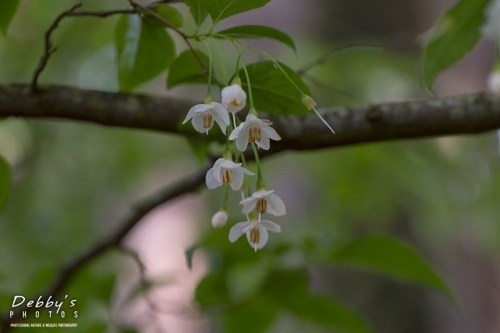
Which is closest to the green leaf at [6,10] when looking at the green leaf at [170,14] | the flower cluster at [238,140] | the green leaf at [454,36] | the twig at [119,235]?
the green leaf at [170,14]

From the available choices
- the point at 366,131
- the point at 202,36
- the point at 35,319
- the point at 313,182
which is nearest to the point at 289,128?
the point at 366,131

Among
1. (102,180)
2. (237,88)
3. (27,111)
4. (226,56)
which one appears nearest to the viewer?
(237,88)

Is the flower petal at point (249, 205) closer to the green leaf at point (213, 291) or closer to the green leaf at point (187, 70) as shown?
the green leaf at point (187, 70)

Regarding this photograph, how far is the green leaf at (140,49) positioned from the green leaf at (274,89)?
0.52ft

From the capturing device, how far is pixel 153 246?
4.14 metres

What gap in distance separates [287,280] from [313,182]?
1.35 meters

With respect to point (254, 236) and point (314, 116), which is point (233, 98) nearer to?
point (254, 236)

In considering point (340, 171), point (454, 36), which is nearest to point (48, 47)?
point (454, 36)

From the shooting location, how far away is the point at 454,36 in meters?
0.89

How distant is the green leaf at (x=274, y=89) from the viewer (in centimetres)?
60

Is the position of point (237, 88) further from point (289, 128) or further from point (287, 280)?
point (287, 280)

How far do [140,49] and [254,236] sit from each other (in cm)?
29

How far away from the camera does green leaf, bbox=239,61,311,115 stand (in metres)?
0.60

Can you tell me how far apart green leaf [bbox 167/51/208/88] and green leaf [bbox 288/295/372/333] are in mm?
473
